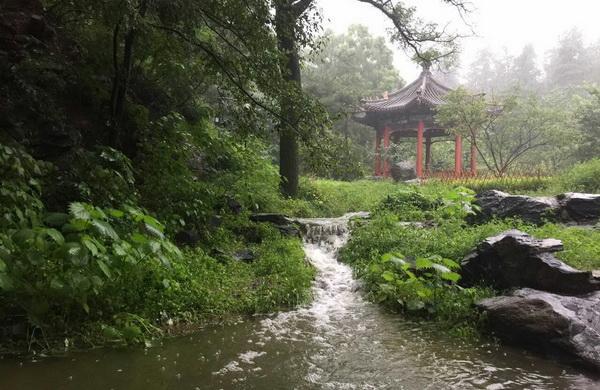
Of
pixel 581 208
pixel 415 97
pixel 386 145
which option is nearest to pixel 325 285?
pixel 581 208

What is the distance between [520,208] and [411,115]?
15.1 m

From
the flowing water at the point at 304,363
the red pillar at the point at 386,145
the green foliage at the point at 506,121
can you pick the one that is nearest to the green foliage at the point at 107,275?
the flowing water at the point at 304,363

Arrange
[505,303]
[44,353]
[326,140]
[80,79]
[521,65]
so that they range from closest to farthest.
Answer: [44,353] → [505,303] → [326,140] → [80,79] → [521,65]

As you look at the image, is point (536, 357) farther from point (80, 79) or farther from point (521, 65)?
point (521, 65)

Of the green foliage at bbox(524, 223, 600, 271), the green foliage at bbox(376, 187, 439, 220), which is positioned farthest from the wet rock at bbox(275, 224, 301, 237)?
the green foliage at bbox(524, 223, 600, 271)

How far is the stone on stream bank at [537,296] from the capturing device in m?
4.98

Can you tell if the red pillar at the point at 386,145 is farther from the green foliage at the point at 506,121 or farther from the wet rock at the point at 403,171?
the green foliage at the point at 506,121

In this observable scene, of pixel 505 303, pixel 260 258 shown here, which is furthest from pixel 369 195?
pixel 505 303

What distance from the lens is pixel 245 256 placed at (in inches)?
334

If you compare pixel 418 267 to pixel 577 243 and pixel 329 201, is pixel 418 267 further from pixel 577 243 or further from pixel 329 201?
pixel 329 201

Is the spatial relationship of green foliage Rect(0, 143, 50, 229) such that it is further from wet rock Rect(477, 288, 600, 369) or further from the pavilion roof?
the pavilion roof

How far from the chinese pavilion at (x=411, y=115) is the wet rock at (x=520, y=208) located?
12.0 m

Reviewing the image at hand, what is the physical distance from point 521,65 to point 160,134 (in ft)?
243

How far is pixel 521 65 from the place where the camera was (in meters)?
69.2
